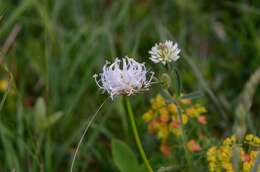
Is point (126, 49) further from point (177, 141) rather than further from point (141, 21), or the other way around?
point (177, 141)

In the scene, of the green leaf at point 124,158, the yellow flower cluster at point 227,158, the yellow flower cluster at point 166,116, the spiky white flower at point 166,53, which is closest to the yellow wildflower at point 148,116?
the yellow flower cluster at point 166,116

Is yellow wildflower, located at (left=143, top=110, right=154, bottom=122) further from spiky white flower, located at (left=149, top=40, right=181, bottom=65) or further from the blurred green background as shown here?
spiky white flower, located at (left=149, top=40, right=181, bottom=65)

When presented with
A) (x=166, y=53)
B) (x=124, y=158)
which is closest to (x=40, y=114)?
(x=124, y=158)

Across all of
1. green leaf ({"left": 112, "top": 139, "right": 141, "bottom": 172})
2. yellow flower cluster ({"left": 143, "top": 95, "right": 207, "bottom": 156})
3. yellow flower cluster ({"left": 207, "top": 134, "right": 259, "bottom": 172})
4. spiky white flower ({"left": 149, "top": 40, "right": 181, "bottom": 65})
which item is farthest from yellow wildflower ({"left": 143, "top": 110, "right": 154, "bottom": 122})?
spiky white flower ({"left": 149, "top": 40, "right": 181, "bottom": 65})

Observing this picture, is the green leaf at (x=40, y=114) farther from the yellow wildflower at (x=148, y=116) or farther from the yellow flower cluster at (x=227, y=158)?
the yellow flower cluster at (x=227, y=158)

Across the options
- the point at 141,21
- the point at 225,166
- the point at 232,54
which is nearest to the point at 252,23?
the point at 232,54

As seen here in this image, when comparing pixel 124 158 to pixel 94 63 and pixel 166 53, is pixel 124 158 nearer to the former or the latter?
pixel 166 53
